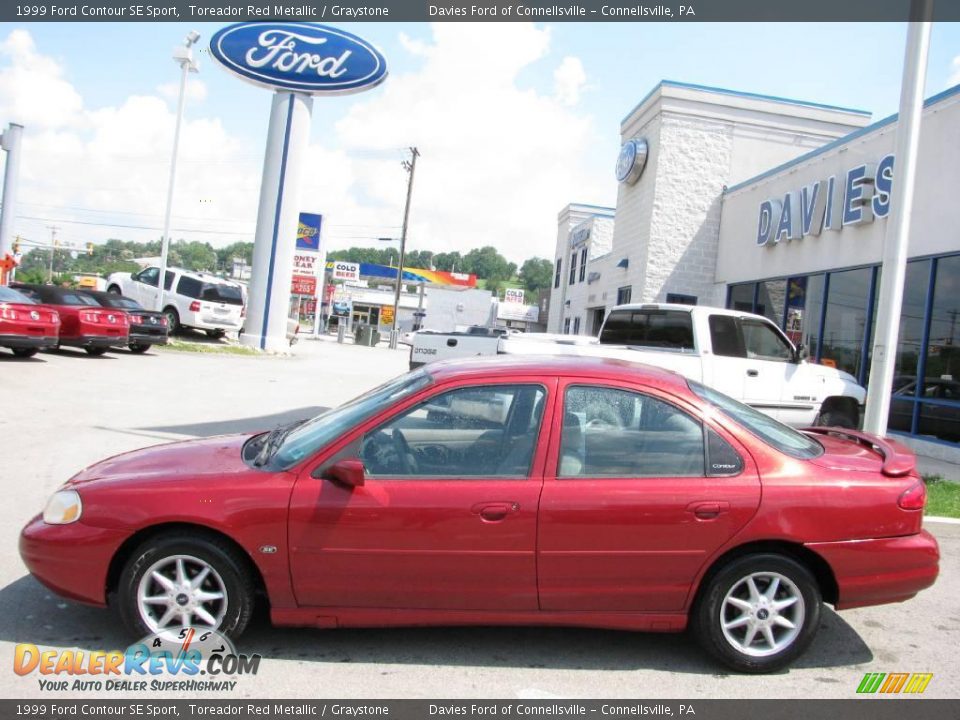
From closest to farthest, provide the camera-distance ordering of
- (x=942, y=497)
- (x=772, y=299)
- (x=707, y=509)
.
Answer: (x=707, y=509)
(x=942, y=497)
(x=772, y=299)

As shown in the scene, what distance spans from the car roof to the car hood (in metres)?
1.18

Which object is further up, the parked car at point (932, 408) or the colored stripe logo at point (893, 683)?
the parked car at point (932, 408)

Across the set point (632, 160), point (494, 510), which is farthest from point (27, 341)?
point (632, 160)

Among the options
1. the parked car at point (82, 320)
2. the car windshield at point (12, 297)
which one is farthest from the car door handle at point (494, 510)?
the parked car at point (82, 320)

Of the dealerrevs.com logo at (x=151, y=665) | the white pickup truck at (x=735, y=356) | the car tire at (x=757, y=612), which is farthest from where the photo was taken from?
the white pickup truck at (x=735, y=356)

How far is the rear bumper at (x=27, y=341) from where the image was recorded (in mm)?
14353

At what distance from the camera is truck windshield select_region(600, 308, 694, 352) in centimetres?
966

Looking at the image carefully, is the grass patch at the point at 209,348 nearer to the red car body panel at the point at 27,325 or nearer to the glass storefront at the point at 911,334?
the red car body panel at the point at 27,325

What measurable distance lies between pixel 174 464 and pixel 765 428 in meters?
3.19

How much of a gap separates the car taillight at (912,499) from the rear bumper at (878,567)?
16 centimetres

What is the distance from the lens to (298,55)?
22094 millimetres

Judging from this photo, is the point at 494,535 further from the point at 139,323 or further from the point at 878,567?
the point at 139,323

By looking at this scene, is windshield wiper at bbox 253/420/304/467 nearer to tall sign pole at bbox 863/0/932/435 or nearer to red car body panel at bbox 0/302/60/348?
tall sign pole at bbox 863/0/932/435

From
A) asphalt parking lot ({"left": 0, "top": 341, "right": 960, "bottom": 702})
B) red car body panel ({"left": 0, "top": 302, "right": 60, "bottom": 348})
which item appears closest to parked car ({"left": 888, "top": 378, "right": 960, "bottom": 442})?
asphalt parking lot ({"left": 0, "top": 341, "right": 960, "bottom": 702})
